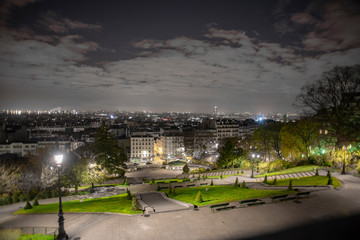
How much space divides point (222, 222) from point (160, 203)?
8.05 m

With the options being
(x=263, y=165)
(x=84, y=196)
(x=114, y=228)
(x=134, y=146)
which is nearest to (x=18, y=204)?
(x=84, y=196)

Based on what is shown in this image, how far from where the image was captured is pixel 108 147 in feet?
157

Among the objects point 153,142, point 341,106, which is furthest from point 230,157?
point 153,142

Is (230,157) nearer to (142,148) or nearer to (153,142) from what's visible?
(153,142)

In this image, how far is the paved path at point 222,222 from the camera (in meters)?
15.6

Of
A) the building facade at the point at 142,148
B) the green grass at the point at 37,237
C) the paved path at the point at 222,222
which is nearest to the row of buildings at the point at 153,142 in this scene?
the building facade at the point at 142,148

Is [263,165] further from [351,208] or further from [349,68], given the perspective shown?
[351,208]

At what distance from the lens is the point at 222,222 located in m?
17.5

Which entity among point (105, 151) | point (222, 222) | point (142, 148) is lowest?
point (142, 148)

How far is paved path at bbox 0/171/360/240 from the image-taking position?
15562mm

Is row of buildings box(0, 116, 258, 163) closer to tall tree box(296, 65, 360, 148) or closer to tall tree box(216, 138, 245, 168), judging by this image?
tall tree box(216, 138, 245, 168)

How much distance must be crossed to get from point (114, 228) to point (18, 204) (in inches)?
762

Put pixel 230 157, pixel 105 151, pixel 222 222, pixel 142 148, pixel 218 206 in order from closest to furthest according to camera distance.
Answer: pixel 222 222 → pixel 218 206 → pixel 105 151 → pixel 230 157 → pixel 142 148

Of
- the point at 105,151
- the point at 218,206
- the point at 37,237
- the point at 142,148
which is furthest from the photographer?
the point at 142,148
